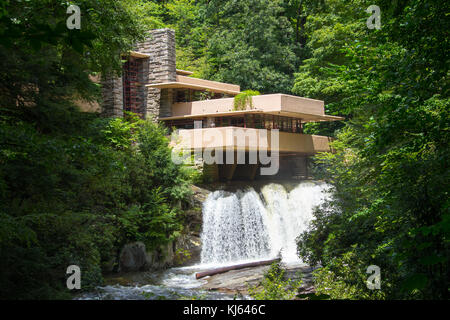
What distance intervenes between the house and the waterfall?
3118mm

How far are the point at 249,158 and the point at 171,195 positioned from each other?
8623 millimetres

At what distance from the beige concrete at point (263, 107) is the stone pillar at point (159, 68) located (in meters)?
0.71

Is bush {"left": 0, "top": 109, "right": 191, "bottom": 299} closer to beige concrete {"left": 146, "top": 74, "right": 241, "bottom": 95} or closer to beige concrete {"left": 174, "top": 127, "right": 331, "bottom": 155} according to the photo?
beige concrete {"left": 174, "top": 127, "right": 331, "bottom": 155}

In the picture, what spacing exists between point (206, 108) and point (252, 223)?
7.64 meters

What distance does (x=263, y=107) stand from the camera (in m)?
23.8

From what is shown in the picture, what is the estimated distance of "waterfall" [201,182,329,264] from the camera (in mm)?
19500

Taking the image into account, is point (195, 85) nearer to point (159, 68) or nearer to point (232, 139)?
point (159, 68)

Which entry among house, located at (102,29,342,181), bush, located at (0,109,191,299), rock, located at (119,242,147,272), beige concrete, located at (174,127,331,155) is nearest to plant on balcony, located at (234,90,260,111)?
house, located at (102,29,342,181)

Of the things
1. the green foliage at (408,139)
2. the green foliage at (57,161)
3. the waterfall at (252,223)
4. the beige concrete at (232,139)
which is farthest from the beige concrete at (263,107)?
the green foliage at (408,139)

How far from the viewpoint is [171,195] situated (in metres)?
18.4

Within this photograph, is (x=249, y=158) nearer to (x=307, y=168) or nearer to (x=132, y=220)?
(x=307, y=168)

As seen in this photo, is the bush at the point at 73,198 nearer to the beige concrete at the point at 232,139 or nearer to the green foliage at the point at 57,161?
the green foliage at the point at 57,161

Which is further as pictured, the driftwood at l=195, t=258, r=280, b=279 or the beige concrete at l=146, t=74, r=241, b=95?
the beige concrete at l=146, t=74, r=241, b=95

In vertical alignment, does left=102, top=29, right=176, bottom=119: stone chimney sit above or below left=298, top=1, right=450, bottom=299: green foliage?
above
